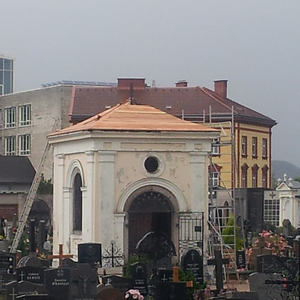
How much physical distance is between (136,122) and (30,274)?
10.4m

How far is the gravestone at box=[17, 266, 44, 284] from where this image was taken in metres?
31.2

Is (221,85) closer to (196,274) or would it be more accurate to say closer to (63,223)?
(63,223)

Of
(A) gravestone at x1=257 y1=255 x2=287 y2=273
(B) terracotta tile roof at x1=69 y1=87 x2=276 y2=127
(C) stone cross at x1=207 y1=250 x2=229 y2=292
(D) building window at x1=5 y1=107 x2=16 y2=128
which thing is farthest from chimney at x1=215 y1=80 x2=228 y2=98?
(A) gravestone at x1=257 y1=255 x2=287 y2=273

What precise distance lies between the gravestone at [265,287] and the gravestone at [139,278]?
2.77 metres

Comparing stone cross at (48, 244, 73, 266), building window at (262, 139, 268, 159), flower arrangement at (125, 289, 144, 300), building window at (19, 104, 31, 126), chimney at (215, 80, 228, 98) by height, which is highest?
chimney at (215, 80, 228, 98)

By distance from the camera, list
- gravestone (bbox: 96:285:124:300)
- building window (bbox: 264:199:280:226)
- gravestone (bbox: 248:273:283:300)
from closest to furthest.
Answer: gravestone (bbox: 96:285:124:300) → gravestone (bbox: 248:273:283:300) → building window (bbox: 264:199:280:226)

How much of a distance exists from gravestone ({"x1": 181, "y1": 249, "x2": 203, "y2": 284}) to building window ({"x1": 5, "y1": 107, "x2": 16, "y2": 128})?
168 feet

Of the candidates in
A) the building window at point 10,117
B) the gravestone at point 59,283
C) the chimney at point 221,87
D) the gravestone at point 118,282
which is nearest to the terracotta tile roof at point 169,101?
the chimney at point 221,87

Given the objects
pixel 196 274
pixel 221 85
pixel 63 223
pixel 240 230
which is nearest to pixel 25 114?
pixel 221 85

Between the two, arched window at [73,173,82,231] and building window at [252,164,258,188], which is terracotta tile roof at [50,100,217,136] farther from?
building window at [252,164,258,188]

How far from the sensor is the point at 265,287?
2891cm

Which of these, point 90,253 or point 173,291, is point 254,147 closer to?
point 90,253

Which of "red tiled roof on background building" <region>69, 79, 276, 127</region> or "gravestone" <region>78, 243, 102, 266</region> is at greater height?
"red tiled roof on background building" <region>69, 79, 276, 127</region>

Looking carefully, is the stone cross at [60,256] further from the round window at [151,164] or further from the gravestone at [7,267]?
the round window at [151,164]
